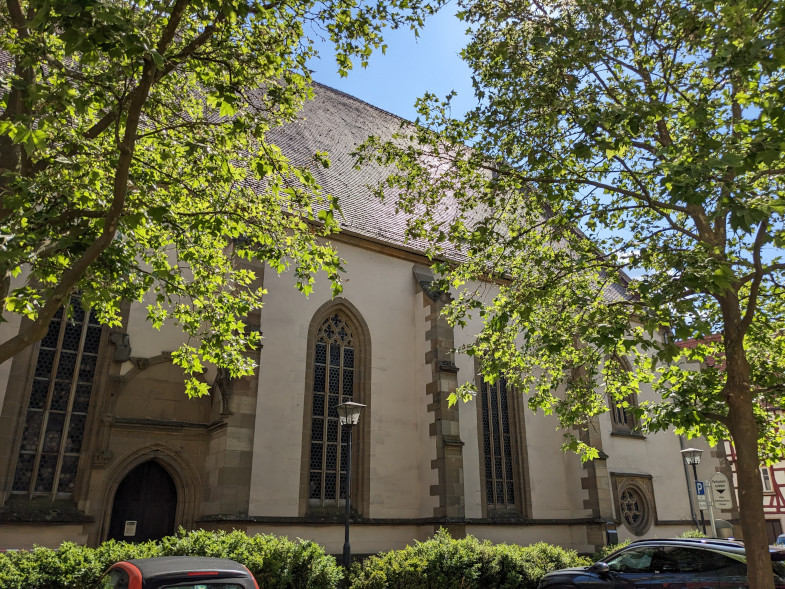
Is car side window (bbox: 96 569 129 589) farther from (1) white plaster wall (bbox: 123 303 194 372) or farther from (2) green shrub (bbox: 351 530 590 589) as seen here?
(1) white plaster wall (bbox: 123 303 194 372)

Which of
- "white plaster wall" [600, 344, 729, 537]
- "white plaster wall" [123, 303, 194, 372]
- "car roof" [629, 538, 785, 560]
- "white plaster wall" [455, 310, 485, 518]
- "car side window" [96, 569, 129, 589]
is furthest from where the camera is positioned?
"white plaster wall" [600, 344, 729, 537]

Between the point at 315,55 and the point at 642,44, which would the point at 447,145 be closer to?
the point at 315,55

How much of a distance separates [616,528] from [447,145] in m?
13.2

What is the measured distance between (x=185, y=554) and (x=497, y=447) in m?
9.36

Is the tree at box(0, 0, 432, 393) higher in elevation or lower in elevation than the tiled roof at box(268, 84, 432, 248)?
lower

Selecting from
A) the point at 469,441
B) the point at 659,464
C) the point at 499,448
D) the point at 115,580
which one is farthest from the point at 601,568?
the point at 659,464

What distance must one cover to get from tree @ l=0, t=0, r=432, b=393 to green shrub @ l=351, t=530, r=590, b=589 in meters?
4.15

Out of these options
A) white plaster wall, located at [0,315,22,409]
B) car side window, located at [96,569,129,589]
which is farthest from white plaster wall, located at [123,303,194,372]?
car side window, located at [96,569,129,589]

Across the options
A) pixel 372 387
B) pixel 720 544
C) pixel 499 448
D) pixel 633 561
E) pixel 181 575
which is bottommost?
pixel 633 561

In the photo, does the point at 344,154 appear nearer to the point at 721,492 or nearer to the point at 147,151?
the point at 147,151

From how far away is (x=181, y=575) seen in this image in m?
5.07

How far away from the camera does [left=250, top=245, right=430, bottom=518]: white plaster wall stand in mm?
12539

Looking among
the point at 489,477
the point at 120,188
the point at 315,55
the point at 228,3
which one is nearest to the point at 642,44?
the point at 315,55

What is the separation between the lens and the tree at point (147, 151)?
19.3ft
